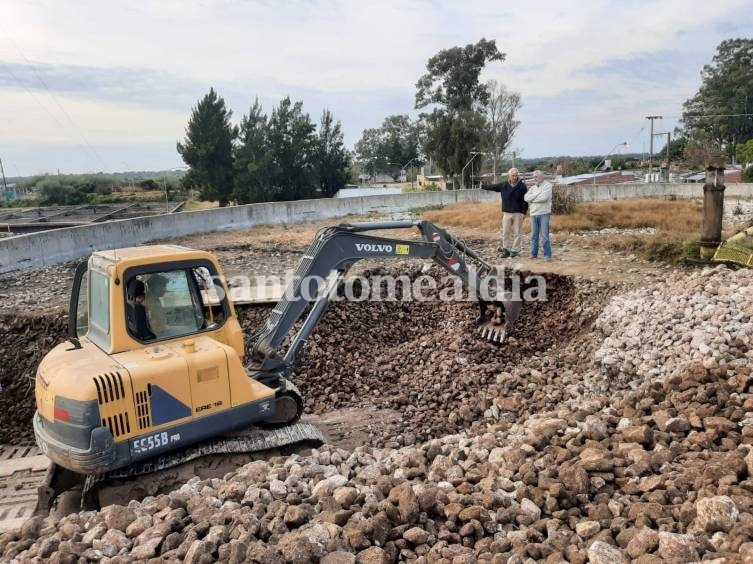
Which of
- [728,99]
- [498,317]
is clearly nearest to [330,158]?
[498,317]

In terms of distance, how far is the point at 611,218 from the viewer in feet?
53.6

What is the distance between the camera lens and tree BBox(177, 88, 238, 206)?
117ft

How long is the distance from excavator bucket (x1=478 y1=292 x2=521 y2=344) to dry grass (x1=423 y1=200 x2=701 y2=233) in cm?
700

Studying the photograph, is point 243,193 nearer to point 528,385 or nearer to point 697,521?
point 528,385

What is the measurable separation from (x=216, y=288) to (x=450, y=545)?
3262 mm

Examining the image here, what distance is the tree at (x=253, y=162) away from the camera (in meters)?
34.5

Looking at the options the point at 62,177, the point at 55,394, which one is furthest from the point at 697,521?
the point at 62,177

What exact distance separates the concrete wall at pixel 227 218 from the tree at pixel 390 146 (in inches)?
1615

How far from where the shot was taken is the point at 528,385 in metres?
7.57

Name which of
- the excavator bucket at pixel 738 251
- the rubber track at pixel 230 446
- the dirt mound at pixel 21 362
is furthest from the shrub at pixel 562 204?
the dirt mound at pixel 21 362

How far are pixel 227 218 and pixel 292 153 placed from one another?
55.6 feet

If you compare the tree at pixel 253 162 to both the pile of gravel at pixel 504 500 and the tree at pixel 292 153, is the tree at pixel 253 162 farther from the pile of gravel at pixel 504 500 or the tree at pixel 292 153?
the pile of gravel at pixel 504 500

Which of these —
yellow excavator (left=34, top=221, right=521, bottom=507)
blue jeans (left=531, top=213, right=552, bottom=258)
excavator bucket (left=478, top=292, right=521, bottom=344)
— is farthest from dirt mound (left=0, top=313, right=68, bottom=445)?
blue jeans (left=531, top=213, right=552, bottom=258)

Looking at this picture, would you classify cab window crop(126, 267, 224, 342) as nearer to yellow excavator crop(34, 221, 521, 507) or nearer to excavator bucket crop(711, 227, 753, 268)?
yellow excavator crop(34, 221, 521, 507)
